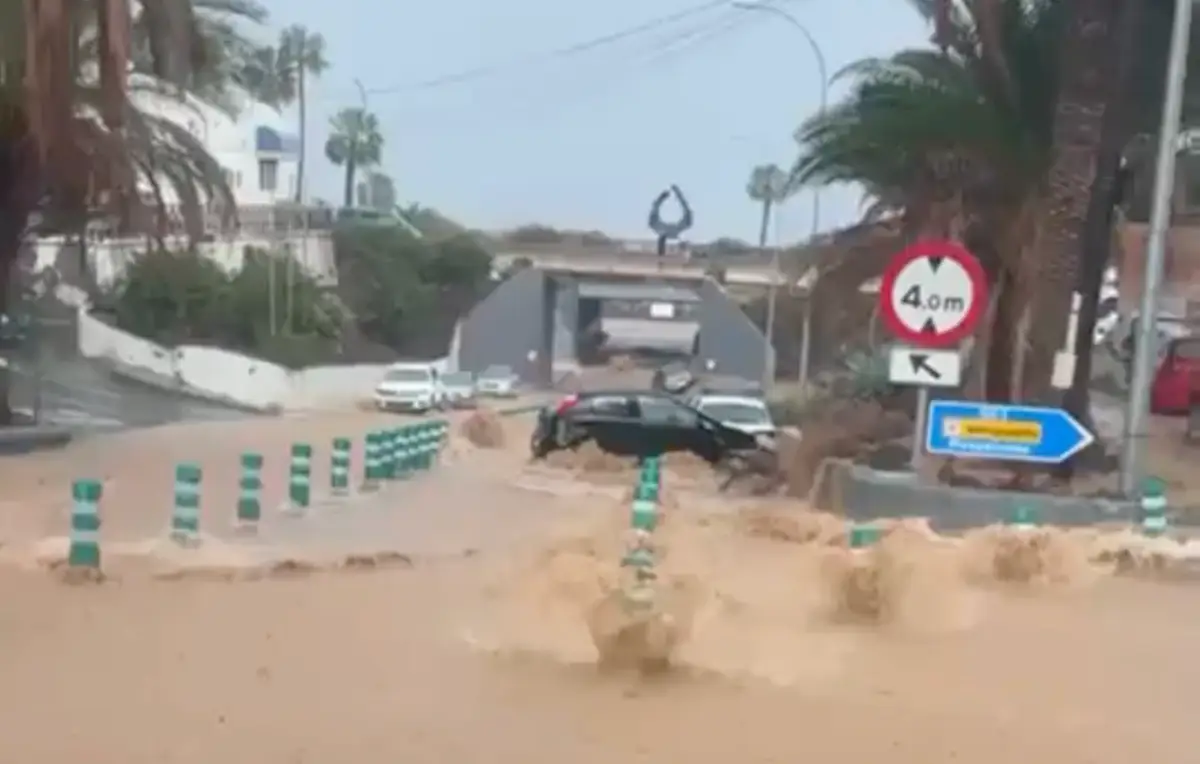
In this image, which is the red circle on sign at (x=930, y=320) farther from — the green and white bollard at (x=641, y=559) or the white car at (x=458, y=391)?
the white car at (x=458, y=391)

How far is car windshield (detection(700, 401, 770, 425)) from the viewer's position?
4100 centimetres

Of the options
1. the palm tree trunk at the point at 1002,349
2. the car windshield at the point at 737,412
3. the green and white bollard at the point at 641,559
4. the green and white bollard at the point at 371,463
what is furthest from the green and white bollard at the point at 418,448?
the green and white bollard at the point at 641,559

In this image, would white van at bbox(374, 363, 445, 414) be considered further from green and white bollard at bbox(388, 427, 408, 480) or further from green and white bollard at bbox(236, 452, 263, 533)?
green and white bollard at bbox(236, 452, 263, 533)

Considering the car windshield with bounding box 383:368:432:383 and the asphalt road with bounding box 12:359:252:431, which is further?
the car windshield with bounding box 383:368:432:383

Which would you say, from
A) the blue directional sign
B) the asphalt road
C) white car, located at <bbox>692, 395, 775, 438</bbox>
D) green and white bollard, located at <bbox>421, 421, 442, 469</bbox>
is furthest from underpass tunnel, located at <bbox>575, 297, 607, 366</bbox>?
the blue directional sign

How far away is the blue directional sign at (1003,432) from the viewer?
17938 millimetres

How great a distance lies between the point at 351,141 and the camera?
141250 millimetres

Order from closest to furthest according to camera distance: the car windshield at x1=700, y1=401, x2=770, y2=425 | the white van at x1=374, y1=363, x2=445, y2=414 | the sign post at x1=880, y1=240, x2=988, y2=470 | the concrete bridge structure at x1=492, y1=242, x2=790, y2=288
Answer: the sign post at x1=880, y1=240, x2=988, y2=470 < the car windshield at x1=700, y1=401, x2=770, y2=425 < the white van at x1=374, y1=363, x2=445, y2=414 < the concrete bridge structure at x1=492, y1=242, x2=790, y2=288

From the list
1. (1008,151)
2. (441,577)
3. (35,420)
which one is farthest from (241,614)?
(35,420)

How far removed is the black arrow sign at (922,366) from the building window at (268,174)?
347ft

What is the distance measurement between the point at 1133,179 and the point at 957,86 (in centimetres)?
389

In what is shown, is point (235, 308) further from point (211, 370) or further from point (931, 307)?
point (931, 307)

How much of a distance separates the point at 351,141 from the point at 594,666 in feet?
434

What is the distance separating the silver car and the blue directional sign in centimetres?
5854
